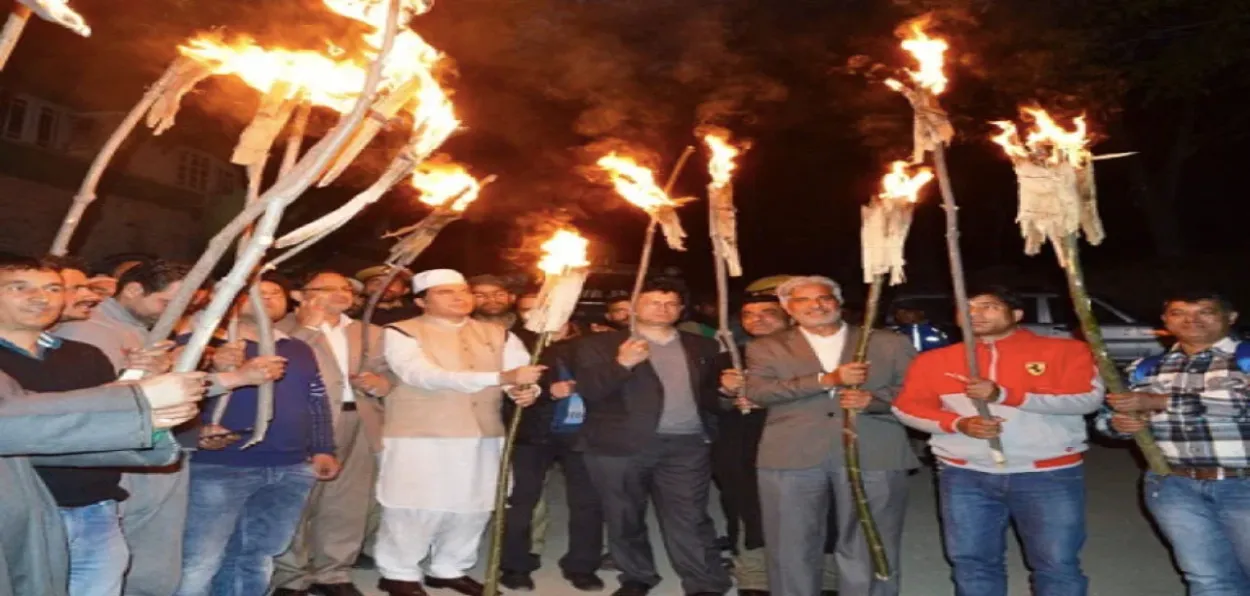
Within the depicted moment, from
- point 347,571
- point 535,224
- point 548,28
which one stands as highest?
point 548,28

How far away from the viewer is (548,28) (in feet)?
28.5

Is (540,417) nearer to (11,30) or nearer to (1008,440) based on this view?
(1008,440)

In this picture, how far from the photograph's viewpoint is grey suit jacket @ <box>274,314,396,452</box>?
5543 mm

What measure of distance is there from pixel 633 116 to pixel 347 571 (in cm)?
544

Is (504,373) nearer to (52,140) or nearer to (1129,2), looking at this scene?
(1129,2)

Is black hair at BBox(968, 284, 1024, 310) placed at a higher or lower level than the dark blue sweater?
higher

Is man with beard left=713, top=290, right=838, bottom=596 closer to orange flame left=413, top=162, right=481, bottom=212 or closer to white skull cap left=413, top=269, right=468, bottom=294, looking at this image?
white skull cap left=413, top=269, right=468, bottom=294

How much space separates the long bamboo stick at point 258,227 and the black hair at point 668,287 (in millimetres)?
3207

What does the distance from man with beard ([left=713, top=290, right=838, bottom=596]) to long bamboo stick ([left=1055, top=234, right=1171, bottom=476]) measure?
1.69 metres

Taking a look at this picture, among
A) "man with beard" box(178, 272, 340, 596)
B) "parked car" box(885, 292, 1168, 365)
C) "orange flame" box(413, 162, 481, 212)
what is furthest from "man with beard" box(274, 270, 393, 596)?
"parked car" box(885, 292, 1168, 365)

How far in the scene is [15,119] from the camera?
14.8 metres

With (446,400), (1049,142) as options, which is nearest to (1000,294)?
(1049,142)

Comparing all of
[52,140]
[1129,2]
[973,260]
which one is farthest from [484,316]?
[973,260]

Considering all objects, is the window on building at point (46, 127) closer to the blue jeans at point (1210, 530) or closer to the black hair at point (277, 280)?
the black hair at point (277, 280)
